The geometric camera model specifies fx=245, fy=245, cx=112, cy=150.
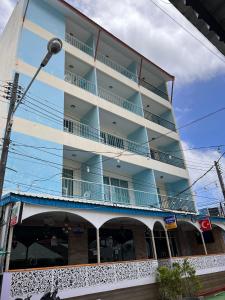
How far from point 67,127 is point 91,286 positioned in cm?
1064

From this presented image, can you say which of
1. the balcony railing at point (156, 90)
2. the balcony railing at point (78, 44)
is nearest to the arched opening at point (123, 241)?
the balcony railing at point (78, 44)

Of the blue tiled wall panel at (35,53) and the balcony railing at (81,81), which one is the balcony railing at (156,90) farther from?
the blue tiled wall panel at (35,53)

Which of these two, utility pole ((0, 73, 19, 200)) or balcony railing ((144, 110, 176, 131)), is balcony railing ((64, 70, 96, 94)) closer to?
balcony railing ((144, 110, 176, 131))

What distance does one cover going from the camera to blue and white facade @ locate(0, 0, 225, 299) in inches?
476

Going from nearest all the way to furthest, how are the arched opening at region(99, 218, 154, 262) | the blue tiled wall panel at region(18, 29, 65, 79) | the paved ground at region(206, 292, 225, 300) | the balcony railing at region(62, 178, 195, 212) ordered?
the paved ground at region(206, 292, 225, 300)
the arched opening at region(99, 218, 154, 262)
the balcony railing at region(62, 178, 195, 212)
the blue tiled wall panel at region(18, 29, 65, 79)

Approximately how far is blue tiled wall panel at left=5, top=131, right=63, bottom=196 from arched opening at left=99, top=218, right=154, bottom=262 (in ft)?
14.6

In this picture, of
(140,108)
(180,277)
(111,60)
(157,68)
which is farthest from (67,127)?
(157,68)

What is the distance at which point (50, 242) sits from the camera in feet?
41.4

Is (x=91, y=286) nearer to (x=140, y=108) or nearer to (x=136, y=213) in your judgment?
(x=136, y=213)

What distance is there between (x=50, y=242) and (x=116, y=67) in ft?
55.8

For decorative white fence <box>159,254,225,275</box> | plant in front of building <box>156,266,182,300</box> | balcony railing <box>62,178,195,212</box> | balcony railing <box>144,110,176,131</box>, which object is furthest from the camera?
balcony railing <box>144,110,176,131</box>

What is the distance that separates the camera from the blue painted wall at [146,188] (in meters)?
18.5

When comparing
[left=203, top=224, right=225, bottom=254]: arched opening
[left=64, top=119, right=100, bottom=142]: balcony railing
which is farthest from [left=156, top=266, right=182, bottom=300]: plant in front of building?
[left=203, top=224, right=225, bottom=254]: arched opening

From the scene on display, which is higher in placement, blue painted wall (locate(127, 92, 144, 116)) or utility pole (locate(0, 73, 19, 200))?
blue painted wall (locate(127, 92, 144, 116))
